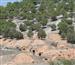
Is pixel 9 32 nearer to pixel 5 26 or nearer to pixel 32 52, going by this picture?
pixel 5 26

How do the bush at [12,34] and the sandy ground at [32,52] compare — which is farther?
the bush at [12,34]

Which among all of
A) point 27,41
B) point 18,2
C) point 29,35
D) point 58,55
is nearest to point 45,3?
point 18,2

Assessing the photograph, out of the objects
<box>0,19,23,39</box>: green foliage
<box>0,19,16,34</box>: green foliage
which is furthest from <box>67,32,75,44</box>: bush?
<box>0,19,16,34</box>: green foliage

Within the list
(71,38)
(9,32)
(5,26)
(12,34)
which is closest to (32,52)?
(71,38)

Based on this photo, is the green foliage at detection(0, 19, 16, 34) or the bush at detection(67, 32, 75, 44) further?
the green foliage at detection(0, 19, 16, 34)

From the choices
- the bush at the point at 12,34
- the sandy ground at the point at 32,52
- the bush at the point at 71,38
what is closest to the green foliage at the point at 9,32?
the bush at the point at 12,34

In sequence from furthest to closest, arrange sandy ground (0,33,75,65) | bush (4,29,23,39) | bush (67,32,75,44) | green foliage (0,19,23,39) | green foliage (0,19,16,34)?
green foliage (0,19,16,34) < green foliage (0,19,23,39) < bush (4,29,23,39) < bush (67,32,75,44) < sandy ground (0,33,75,65)

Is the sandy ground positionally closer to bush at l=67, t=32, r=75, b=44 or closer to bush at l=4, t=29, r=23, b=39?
bush at l=67, t=32, r=75, b=44

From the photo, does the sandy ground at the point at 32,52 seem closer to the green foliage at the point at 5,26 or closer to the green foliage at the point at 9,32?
the green foliage at the point at 9,32

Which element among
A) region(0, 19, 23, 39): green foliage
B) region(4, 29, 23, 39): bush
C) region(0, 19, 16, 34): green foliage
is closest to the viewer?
region(4, 29, 23, 39): bush

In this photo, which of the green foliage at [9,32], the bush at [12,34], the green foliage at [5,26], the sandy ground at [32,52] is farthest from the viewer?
the green foliage at [5,26]

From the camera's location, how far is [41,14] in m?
96.9

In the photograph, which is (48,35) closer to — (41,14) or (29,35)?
(29,35)

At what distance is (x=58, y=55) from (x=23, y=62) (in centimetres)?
723
